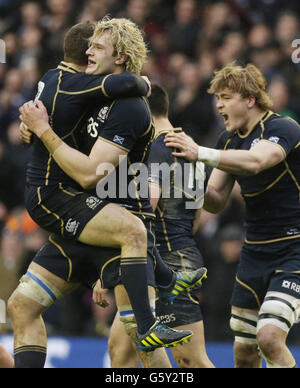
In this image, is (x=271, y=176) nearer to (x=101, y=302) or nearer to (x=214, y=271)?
(x=101, y=302)

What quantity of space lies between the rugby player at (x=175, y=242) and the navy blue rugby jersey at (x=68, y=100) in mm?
1099

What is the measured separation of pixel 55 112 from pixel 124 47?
2.12 feet

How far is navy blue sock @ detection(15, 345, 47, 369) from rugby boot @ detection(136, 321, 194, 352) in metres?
0.77

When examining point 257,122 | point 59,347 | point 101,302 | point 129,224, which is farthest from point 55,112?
point 59,347

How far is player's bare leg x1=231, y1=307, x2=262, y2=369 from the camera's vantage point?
6770mm

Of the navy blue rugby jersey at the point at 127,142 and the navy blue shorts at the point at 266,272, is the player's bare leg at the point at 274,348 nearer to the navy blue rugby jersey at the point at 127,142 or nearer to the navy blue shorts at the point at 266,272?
the navy blue shorts at the point at 266,272

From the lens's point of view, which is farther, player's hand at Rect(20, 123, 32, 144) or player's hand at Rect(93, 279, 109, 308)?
player's hand at Rect(93, 279, 109, 308)

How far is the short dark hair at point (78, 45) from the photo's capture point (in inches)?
232

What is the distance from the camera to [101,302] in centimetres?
606

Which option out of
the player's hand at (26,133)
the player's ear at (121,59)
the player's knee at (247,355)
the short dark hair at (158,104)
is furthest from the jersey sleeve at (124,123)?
the player's knee at (247,355)

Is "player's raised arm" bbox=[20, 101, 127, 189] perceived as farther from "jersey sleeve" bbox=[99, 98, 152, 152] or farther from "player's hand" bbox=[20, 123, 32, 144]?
"player's hand" bbox=[20, 123, 32, 144]

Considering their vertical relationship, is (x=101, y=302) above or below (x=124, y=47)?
below

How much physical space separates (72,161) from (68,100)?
43 cm

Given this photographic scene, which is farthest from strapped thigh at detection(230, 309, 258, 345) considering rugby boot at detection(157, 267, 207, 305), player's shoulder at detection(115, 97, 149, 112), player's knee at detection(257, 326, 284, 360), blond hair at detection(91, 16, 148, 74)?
blond hair at detection(91, 16, 148, 74)
